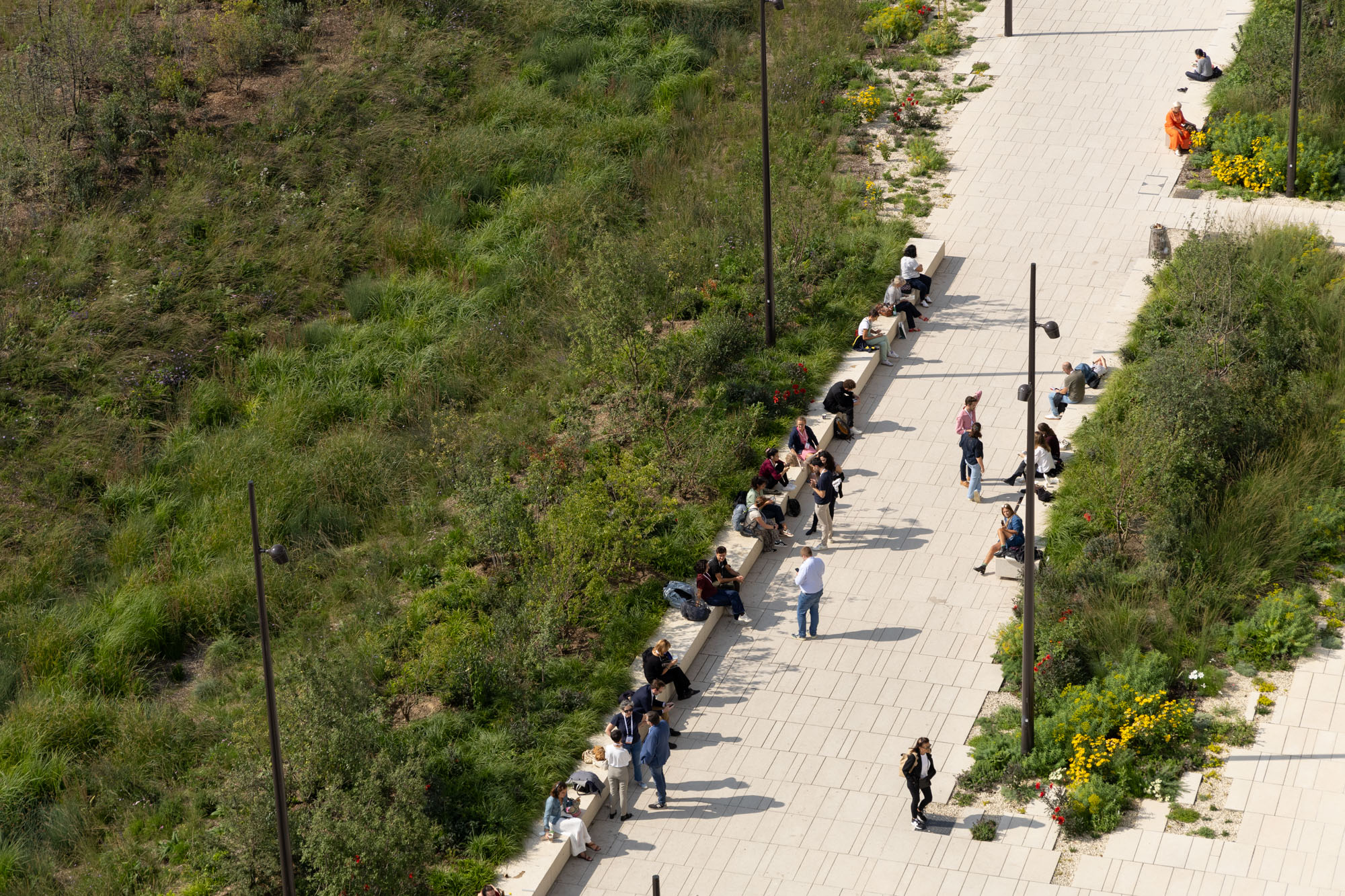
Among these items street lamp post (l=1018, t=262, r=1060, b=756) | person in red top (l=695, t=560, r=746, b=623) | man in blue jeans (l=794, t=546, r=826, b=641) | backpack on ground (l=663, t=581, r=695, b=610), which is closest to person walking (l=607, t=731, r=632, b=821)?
backpack on ground (l=663, t=581, r=695, b=610)

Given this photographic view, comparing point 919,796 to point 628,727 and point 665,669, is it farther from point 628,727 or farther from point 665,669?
point 665,669

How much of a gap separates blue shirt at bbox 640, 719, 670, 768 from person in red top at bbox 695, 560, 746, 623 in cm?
281

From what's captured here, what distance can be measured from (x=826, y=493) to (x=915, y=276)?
243 inches

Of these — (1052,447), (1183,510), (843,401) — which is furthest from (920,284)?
(1183,510)

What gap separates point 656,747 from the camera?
59.8 ft

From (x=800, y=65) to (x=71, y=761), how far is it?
791 inches

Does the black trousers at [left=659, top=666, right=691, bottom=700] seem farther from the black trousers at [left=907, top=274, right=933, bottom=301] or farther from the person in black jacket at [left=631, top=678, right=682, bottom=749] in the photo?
the black trousers at [left=907, top=274, right=933, bottom=301]

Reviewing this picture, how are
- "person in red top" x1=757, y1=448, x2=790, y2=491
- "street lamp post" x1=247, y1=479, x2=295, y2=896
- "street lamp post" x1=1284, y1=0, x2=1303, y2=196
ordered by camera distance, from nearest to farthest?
"street lamp post" x1=247, y1=479, x2=295, y2=896, "person in red top" x1=757, y1=448, x2=790, y2=491, "street lamp post" x1=1284, y1=0, x2=1303, y2=196

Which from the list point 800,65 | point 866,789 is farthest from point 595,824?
point 800,65

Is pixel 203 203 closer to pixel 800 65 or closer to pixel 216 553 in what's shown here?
pixel 216 553

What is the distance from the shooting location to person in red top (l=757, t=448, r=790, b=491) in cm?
2250

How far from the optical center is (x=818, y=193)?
2938cm

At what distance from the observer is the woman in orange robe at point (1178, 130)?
98.0ft

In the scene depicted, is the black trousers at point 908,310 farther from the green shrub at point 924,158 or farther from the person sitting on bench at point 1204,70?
the person sitting on bench at point 1204,70
